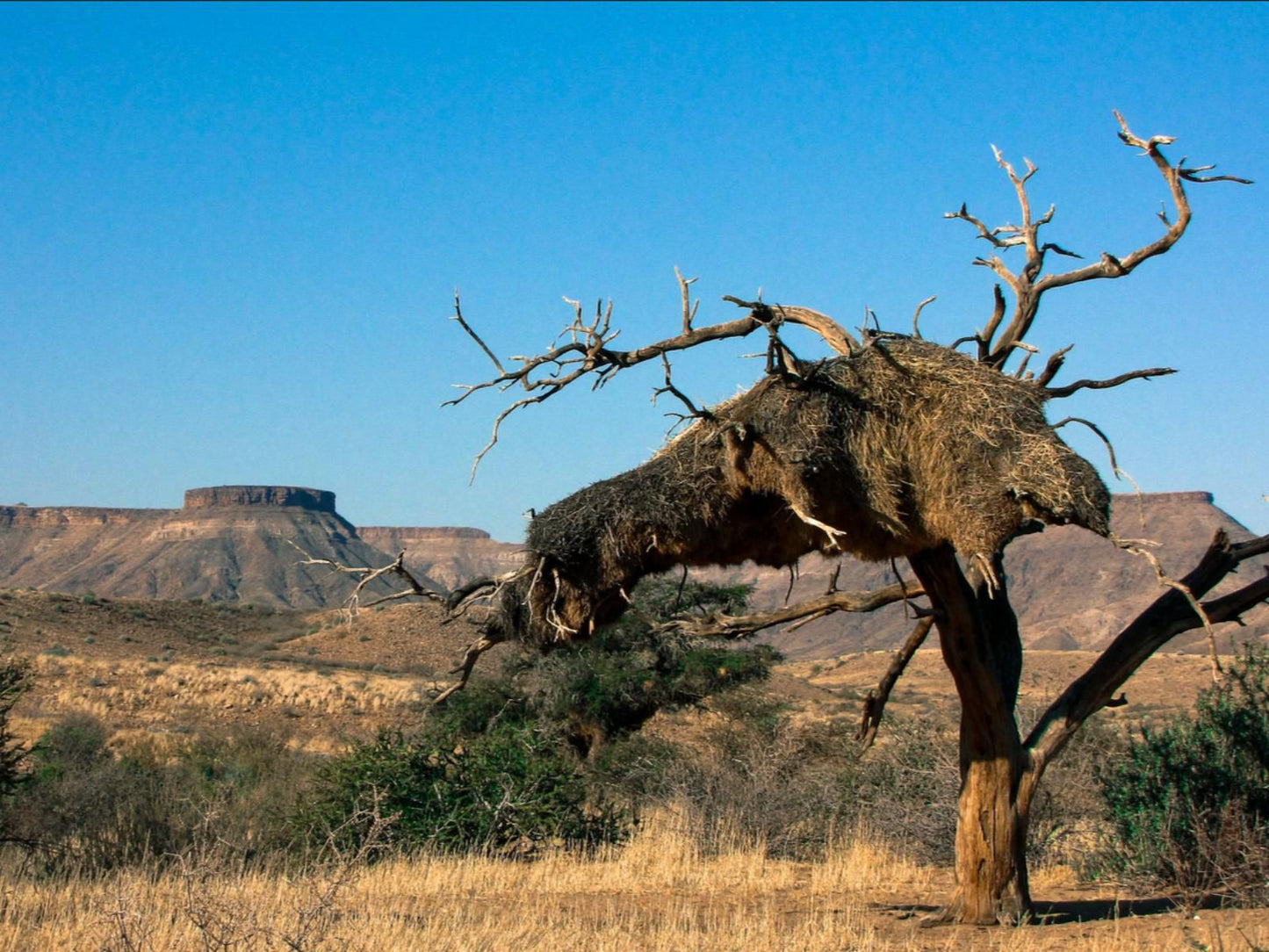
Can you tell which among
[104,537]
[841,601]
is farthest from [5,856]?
[104,537]

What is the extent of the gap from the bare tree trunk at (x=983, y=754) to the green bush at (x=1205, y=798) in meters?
Result: 1.54

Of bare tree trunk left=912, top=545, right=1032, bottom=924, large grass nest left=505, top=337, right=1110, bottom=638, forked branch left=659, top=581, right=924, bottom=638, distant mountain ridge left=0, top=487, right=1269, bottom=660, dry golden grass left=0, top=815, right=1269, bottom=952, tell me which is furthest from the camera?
distant mountain ridge left=0, top=487, right=1269, bottom=660

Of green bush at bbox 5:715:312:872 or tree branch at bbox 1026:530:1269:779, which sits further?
green bush at bbox 5:715:312:872

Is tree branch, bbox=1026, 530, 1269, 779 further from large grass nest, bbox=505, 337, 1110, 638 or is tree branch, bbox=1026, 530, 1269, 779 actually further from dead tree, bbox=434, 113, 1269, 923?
large grass nest, bbox=505, 337, 1110, 638

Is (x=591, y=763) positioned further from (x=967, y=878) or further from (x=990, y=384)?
(x=990, y=384)

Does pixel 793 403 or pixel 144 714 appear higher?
pixel 793 403

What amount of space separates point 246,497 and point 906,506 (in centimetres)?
14203

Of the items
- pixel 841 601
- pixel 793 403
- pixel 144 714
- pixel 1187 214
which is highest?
pixel 1187 214

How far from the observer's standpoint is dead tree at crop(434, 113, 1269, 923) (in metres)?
8.26

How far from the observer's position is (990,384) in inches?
336

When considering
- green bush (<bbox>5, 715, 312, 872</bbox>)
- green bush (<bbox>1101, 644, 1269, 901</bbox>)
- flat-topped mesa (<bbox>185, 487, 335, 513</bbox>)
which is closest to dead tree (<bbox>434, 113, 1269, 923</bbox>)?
green bush (<bbox>1101, 644, 1269, 901</bbox>)

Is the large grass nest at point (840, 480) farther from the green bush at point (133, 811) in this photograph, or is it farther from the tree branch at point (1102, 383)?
the green bush at point (133, 811)

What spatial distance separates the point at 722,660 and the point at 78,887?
1295 cm

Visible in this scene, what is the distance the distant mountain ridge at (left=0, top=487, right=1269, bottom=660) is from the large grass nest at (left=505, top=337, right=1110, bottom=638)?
6866 centimetres
